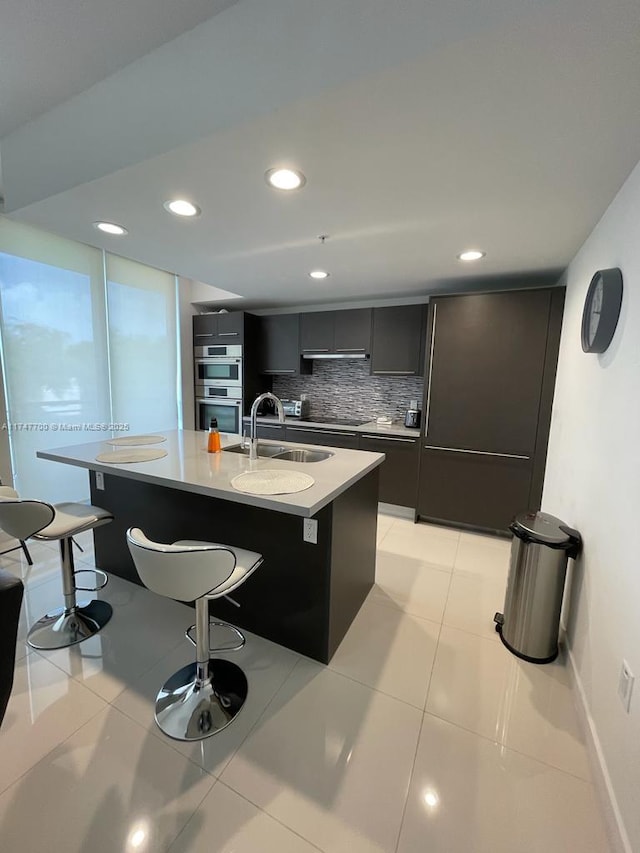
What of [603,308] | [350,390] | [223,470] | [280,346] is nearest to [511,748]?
[223,470]

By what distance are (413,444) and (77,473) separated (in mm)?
3335

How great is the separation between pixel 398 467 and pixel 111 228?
9.65 ft

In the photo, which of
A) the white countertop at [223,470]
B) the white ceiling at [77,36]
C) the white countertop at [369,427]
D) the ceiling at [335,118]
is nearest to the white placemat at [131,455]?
the white countertop at [223,470]

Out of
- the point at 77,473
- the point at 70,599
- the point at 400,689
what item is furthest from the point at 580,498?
the point at 77,473

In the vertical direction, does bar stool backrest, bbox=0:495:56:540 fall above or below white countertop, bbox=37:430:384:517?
below

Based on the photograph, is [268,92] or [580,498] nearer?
[268,92]

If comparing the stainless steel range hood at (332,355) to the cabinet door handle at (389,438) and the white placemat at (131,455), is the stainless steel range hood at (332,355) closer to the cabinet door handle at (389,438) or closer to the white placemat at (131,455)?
the cabinet door handle at (389,438)

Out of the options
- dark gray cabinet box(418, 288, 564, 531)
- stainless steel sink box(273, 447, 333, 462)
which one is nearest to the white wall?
dark gray cabinet box(418, 288, 564, 531)

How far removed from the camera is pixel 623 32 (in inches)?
33.7

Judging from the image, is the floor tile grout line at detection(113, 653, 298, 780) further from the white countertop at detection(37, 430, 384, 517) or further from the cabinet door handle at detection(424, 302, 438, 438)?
the cabinet door handle at detection(424, 302, 438, 438)

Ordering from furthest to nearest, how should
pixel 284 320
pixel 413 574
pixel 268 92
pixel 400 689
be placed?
pixel 284 320 → pixel 413 574 → pixel 400 689 → pixel 268 92

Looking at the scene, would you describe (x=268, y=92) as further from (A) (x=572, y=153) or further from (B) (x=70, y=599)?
(B) (x=70, y=599)

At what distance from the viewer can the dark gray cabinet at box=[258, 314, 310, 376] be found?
4.05 metres

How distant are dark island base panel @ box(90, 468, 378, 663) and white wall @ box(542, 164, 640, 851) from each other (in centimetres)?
108
